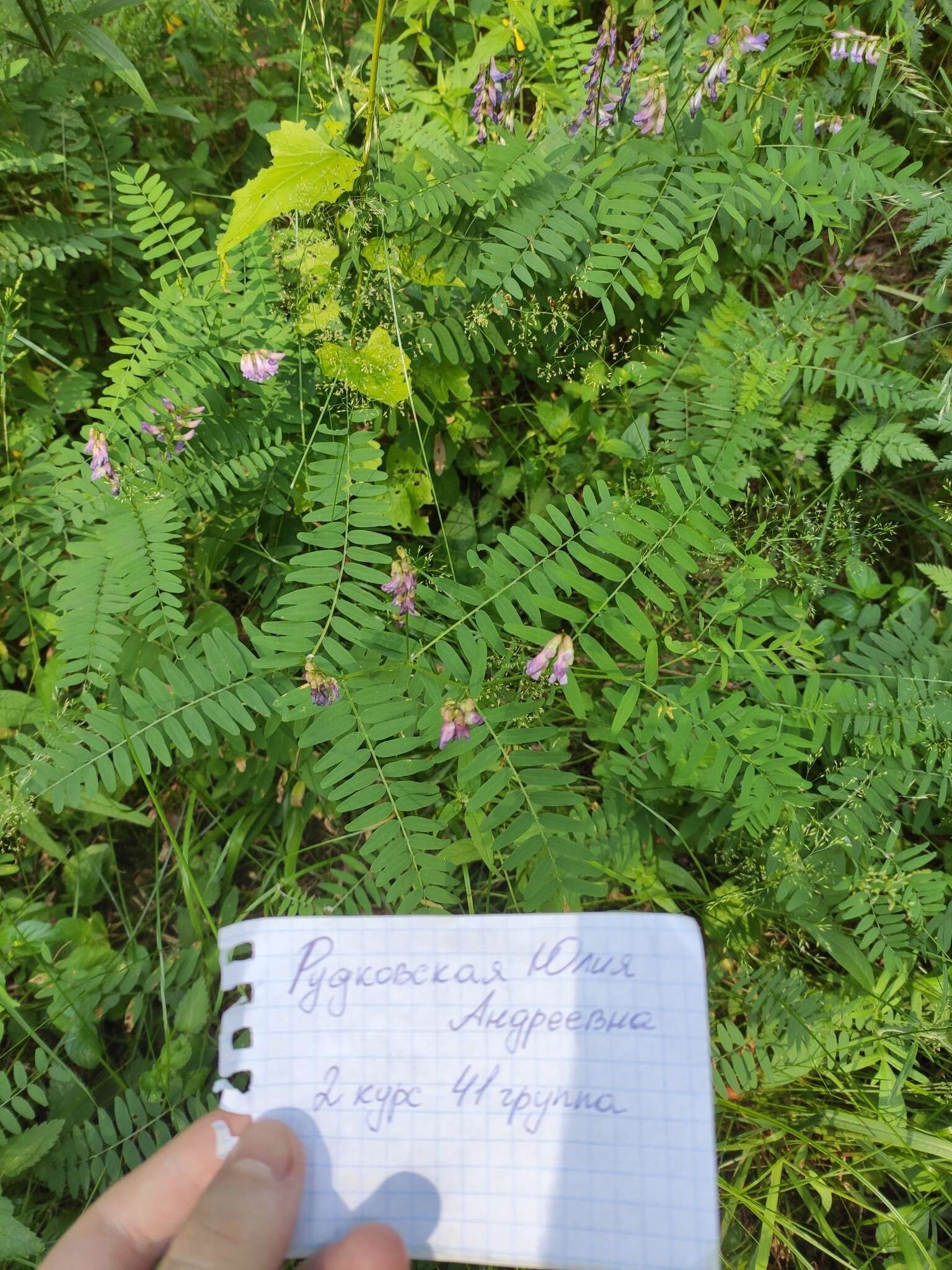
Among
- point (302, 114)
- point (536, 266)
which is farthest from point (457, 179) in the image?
point (302, 114)

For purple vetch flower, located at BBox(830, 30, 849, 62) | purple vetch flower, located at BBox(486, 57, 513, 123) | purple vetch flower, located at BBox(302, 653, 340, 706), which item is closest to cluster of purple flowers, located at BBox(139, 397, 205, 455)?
purple vetch flower, located at BBox(302, 653, 340, 706)

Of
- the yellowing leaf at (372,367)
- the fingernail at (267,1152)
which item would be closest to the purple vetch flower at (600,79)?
the yellowing leaf at (372,367)

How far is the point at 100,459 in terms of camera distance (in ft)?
6.15

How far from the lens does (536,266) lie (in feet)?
6.07

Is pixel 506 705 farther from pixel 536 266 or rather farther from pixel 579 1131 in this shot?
pixel 536 266

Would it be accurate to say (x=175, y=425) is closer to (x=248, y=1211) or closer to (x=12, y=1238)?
(x=248, y=1211)

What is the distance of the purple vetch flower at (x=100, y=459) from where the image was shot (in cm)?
185

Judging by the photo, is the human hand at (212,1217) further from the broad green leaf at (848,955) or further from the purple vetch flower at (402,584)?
the broad green leaf at (848,955)

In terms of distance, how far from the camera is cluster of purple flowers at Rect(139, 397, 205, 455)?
6.40 feet

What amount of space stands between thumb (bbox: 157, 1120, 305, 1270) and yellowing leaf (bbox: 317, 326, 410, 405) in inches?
59.8

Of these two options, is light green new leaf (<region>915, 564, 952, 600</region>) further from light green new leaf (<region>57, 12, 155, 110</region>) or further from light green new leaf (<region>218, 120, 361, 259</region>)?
light green new leaf (<region>57, 12, 155, 110</region>)

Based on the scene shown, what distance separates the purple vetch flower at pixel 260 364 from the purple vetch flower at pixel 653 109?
44.6 inches

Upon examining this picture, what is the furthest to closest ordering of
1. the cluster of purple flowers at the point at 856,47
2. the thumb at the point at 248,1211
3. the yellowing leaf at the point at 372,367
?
the cluster of purple flowers at the point at 856,47, the yellowing leaf at the point at 372,367, the thumb at the point at 248,1211

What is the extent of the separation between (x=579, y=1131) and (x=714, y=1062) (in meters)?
0.93
